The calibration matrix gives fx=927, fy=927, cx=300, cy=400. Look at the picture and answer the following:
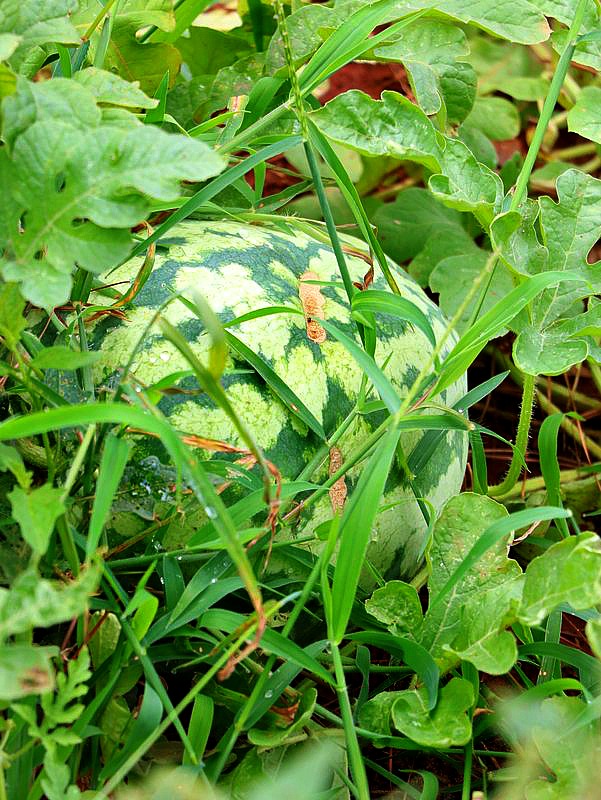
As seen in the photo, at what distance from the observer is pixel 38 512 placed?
3.09 feet

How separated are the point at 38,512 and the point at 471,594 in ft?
2.00

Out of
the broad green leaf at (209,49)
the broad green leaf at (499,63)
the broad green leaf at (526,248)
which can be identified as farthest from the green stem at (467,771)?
the broad green leaf at (499,63)

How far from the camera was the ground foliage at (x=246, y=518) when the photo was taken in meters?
0.99

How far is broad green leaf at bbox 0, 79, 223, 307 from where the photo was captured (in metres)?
0.98

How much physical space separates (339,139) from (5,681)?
908 millimetres

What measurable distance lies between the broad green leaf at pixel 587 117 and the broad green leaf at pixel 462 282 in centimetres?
37

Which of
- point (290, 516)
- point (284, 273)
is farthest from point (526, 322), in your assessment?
point (290, 516)

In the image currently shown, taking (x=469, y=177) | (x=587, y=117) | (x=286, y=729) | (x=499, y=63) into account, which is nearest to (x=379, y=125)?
(x=469, y=177)

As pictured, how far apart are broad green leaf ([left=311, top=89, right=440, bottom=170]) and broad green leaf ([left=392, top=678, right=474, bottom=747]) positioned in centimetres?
76

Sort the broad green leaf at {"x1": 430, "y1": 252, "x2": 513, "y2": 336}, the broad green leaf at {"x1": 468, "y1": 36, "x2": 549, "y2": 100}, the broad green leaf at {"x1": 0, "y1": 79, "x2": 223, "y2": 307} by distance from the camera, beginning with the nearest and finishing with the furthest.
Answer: the broad green leaf at {"x1": 0, "y1": 79, "x2": 223, "y2": 307}
the broad green leaf at {"x1": 430, "y1": 252, "x2": 513, "y2": 336}
the broad green leaf at {"x1": 468, "y1": 36, "x2": 549, "y2": 100}

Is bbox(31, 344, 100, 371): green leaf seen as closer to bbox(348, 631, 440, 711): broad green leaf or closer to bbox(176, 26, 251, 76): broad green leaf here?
bbox(348, 631, 440, 711): broad green leaf

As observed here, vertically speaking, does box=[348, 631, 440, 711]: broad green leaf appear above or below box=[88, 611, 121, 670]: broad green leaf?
below

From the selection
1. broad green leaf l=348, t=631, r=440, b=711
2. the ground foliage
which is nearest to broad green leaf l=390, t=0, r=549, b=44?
the ground foliage

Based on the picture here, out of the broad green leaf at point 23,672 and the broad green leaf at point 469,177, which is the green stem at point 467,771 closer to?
the broad green leaf at point 23,672
